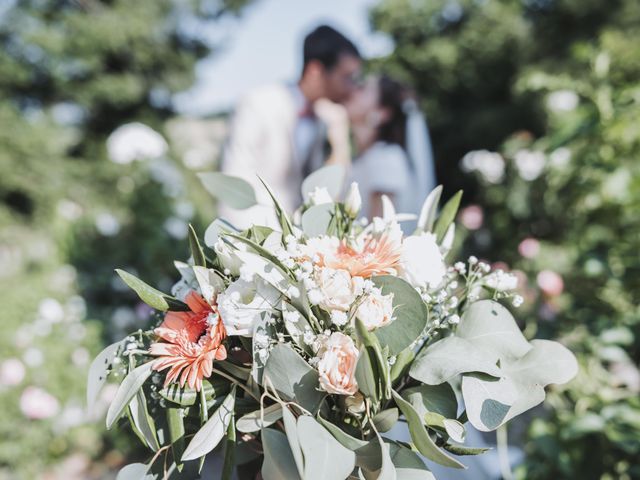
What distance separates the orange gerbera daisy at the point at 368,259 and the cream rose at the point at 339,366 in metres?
0.10

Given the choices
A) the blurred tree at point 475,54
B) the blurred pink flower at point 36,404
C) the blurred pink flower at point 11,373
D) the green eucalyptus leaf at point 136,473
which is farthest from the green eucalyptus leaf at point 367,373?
the blurred tree at point 475,54

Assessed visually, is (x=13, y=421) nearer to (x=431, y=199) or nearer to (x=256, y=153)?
(x=256, y=153)

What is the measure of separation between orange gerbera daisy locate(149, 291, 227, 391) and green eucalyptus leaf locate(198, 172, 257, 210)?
0.24 m

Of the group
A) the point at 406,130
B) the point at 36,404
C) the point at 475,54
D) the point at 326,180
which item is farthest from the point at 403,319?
the point at 475,54

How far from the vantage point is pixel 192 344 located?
735 mm

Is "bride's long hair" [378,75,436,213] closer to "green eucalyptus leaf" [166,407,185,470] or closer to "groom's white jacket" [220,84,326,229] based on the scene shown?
"groom's white jacket" [220,84,326,229]

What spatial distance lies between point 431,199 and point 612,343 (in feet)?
3.22

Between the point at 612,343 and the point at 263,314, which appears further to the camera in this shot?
the point at 612,343

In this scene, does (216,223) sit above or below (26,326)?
above

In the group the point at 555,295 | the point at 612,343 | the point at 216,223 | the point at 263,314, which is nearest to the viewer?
the point at 263,314

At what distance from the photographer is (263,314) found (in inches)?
29.0

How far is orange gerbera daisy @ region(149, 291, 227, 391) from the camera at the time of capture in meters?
0.71

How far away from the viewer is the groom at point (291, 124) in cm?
220

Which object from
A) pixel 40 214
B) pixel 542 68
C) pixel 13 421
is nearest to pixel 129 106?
pixel 40 214
